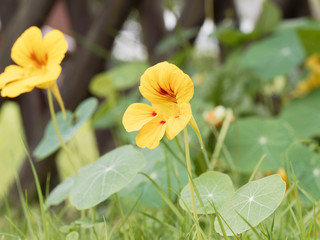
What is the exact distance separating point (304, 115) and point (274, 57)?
1.01 ft

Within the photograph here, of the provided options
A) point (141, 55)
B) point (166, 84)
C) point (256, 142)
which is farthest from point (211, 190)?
point (141, 55)

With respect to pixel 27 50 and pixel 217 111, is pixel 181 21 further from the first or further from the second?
pixel 27 50

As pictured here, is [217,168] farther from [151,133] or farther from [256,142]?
[151,133]

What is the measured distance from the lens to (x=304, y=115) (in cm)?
153

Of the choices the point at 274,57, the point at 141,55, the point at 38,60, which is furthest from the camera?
the point at 141,55

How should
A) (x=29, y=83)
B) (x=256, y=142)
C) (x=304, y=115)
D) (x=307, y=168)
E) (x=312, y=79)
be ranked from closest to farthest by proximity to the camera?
(x=29, y=83) → (x=307, y=168) → (x=256, y=142) → (x=304, y=115) → (x=312, y=79)

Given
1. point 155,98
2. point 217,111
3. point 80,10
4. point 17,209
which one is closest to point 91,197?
point 155,98

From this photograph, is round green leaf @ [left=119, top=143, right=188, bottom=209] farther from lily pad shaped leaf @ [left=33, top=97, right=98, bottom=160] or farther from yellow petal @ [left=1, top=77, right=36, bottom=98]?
yellow petal @ [left=1, top=77, right=36, bottom=98]

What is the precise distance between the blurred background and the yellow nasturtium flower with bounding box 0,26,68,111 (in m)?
0.89

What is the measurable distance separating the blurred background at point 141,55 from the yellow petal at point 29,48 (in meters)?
0.89

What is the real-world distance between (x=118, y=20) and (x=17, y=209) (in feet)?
3.58

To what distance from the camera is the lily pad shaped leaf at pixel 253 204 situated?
57cm

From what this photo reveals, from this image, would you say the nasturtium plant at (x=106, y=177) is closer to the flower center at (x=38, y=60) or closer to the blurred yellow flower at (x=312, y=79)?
the flower center at (x=38, y=60)

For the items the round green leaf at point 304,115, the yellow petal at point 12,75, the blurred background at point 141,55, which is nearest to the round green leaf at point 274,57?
the blurred background at point 141,55
